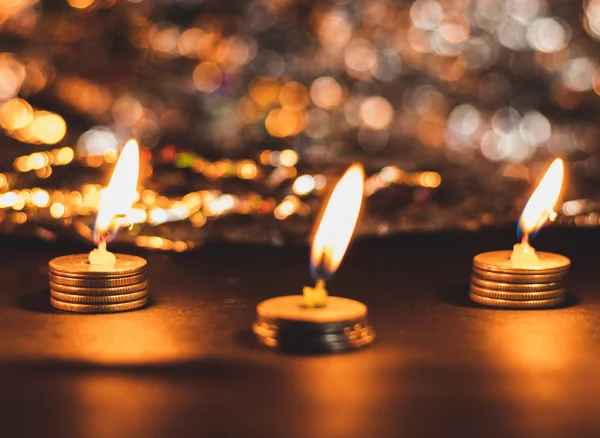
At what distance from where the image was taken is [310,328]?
903 mm

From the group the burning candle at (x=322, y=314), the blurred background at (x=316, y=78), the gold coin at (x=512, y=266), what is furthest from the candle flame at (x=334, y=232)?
the blurred background at (x=316, y=78)

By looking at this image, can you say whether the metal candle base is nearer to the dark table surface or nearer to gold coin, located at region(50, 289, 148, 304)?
the dark table surface

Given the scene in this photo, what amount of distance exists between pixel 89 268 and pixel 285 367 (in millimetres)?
273

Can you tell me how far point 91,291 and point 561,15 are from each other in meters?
2.28

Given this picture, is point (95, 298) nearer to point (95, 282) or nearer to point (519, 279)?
point (95, 282)

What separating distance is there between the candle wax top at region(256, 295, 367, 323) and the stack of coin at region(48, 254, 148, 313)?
18cm

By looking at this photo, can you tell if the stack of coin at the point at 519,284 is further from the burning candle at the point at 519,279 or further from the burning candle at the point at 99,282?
the burning candle at the point at 99,282

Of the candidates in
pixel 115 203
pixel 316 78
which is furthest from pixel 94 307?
pixel 316 78

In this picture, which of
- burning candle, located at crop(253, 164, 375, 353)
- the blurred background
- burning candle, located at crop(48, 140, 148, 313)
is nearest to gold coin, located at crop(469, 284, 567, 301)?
burning candle, located at crop(253, 164, 375, 353)

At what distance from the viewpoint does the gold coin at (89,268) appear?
1038 millimetres

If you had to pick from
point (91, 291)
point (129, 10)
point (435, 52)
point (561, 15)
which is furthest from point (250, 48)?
point (91, 291)

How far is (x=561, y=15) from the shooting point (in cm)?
302

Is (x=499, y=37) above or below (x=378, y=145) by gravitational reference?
above

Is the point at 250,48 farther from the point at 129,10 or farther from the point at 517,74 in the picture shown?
the point at 517,74
